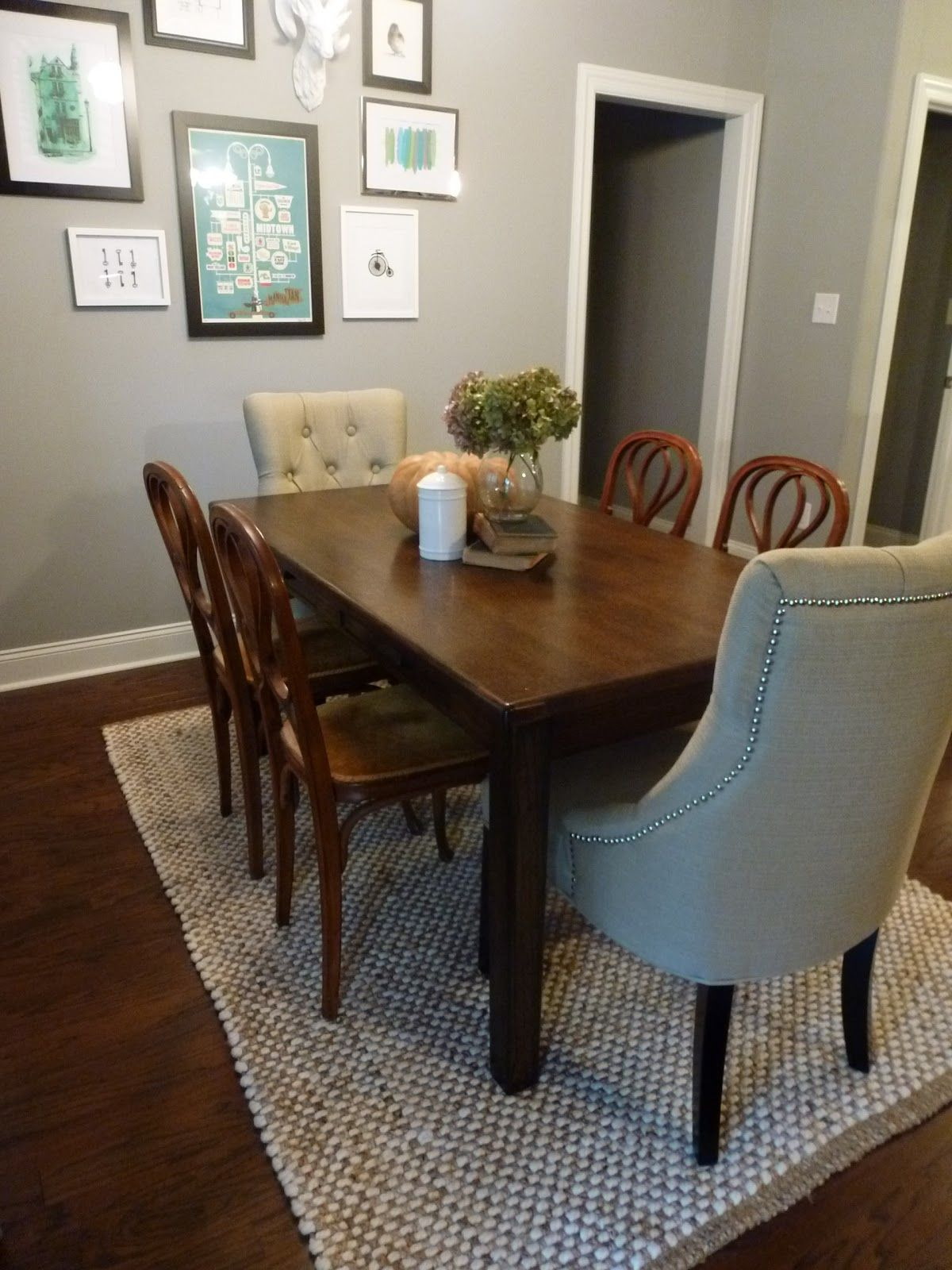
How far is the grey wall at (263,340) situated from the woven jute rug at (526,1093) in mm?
1417

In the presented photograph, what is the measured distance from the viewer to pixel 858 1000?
1.45 m

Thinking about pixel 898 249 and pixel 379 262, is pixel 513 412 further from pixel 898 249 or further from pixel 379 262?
pixel 898 249

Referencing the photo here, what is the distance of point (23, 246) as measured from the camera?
104 inches

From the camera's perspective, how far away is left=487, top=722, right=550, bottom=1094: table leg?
1218 millimetres

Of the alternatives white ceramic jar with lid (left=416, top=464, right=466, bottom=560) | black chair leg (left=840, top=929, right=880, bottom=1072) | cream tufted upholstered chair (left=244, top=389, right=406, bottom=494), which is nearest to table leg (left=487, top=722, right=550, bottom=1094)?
black chair leg (left=840, top=929, right=880, bottom=1072)

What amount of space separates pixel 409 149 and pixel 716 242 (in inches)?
64.8

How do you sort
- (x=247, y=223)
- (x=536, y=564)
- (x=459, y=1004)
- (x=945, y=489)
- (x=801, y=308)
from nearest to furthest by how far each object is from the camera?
(x=459, y=1004) < (x=536, y=564) < (x=247, y=223) < (x=801, y=308) < (x=945, y=489)

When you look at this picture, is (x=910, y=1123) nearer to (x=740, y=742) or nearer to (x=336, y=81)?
(x=740, y=742)

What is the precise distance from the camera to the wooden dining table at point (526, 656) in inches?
48.6

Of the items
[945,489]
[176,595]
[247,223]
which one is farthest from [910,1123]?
[945,489]

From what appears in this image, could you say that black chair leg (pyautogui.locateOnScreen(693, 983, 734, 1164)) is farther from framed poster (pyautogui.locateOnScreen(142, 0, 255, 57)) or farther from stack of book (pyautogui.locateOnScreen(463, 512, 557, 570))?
framed poster (pyautogui.locateOnScreen(142, 0, 255, 57))

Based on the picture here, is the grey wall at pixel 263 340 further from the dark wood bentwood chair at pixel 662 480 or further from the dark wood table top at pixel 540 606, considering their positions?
the dark wood bentwood chair at pixel 662 480

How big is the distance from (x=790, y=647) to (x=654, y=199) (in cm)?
419

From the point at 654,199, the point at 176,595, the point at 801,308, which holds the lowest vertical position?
the point at 176,595
